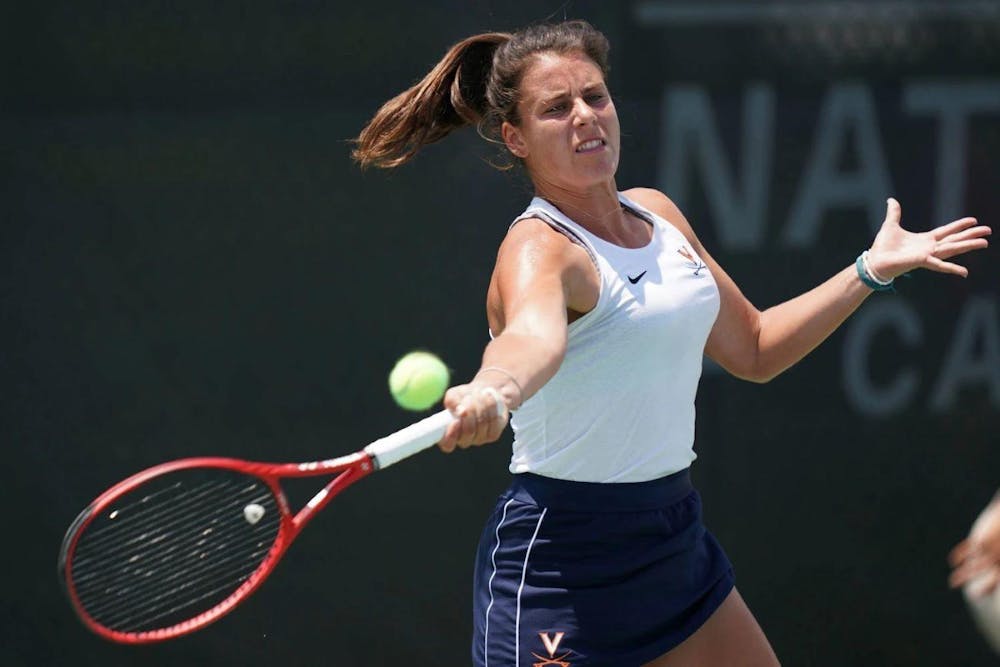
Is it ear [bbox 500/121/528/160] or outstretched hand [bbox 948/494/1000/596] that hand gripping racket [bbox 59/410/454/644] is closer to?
ear [bbox 500/121/528/160]

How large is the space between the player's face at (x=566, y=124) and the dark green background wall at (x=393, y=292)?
1.02m

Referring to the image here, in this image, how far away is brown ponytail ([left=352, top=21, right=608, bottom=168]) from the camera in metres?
2.86

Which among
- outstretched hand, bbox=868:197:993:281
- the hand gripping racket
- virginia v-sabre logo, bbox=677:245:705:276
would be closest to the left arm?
outstretched hand, bbox=868:197:993:281

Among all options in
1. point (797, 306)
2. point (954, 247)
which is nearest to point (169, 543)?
point (797, 306)

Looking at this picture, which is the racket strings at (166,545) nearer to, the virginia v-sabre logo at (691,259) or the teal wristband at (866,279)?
the virginia v-sabre logo at (691,259)

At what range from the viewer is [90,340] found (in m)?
3.71

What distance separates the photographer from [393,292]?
3.87 metres

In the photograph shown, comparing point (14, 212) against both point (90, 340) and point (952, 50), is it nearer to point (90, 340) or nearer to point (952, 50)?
point (90, 340)

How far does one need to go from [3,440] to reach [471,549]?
45.8 inches

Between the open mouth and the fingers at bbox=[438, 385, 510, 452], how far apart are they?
723 millimetres

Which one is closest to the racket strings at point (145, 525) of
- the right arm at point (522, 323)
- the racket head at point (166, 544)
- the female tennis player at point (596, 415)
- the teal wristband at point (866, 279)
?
the racket head at point (166, 544)

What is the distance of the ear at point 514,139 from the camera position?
2.85 metres

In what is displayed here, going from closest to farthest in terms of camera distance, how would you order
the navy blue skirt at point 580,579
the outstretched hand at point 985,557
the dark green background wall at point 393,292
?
1. the outstretched hand at point 985,557
2. the navy blue skirt at point 580,579
3. the dark green background wall at point 393,292

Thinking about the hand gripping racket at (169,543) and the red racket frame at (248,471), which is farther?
the hand gripping racket at (169,543)
